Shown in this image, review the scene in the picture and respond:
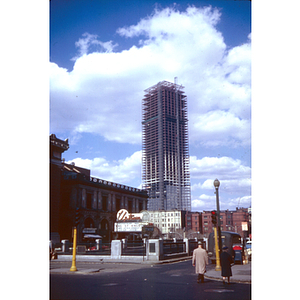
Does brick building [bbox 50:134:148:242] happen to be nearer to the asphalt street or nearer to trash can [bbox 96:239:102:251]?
trash can [bbox 96:239:102:251]

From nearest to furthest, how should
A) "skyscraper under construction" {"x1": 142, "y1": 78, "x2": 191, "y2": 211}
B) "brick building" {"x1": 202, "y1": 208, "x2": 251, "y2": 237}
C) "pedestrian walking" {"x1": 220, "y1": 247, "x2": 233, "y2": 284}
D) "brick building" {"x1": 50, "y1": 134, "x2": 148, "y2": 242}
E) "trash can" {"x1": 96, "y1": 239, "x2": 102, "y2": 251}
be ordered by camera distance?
"pedestrian walking" {"x1": 220, "y1": 247, "x2": 233, "y2": 284}, "brick building" {"x1": 202, "y1": 208, "x2": 251, "y2": 237}, "skyscraper under construction" {"x1": 142, "y1": 78, "x2": 191, "y2": 211}, "brick building" {"x1": 50, "y1": 134, "x2": 148, "y2": 242}, "trash can" {"x1": 96, "y1": 239, "x2": 102, "y2": 251}

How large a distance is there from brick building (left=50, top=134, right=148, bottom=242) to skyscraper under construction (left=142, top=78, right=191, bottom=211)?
82.9 inches

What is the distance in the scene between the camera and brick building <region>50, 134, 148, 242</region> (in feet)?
48.2

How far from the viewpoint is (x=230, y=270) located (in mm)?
10578

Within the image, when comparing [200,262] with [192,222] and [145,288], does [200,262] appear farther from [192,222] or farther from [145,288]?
[192,222]

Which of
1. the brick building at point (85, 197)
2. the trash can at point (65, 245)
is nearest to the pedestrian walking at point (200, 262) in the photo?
the brick building at point (85, 197)

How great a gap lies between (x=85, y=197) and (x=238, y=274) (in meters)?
8.35

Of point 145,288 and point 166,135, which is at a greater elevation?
point 166,135

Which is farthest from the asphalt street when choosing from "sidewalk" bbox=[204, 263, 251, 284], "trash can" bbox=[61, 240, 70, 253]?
"trash can" bbox=[61, 240, 70, 253]

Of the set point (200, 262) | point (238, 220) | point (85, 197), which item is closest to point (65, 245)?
point (85, 197)

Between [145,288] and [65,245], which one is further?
[65,245]

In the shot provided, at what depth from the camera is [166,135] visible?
559 inches
